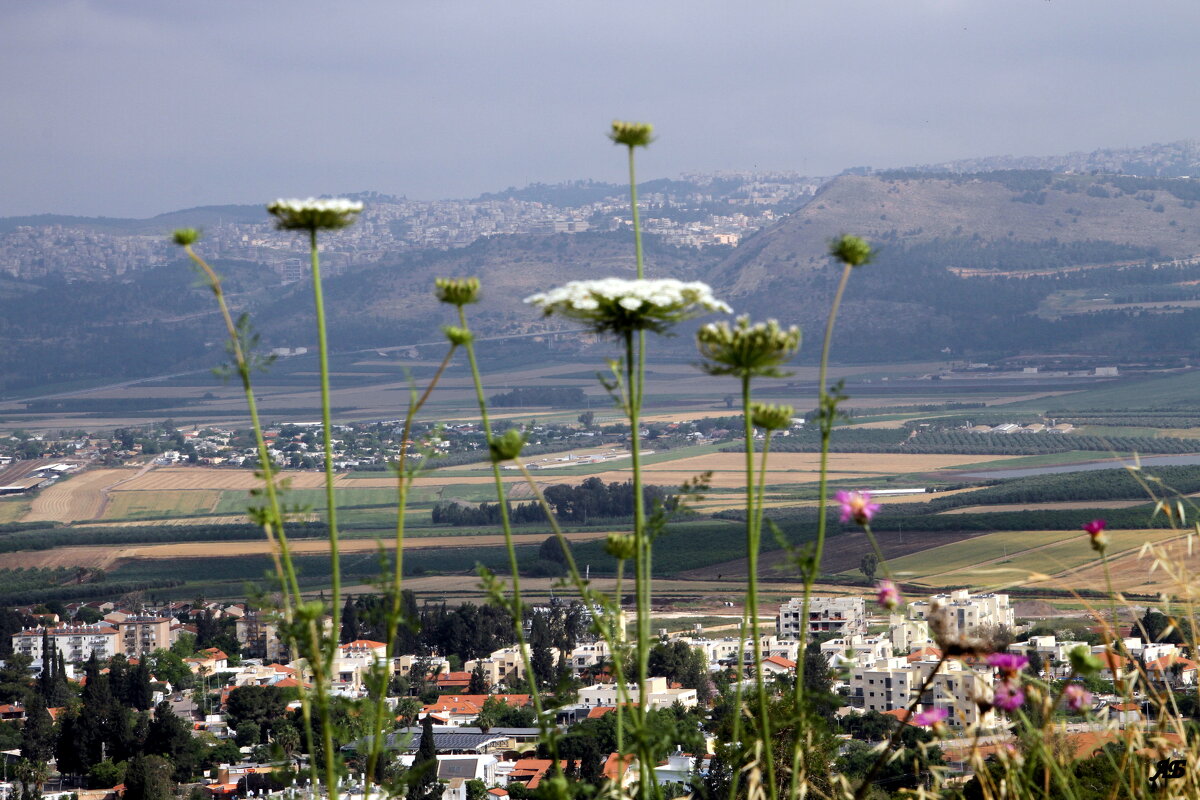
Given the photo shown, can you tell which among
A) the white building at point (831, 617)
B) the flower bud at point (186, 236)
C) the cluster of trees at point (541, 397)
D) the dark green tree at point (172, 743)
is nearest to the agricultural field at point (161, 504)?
the cluster of trees at point (541, 397)

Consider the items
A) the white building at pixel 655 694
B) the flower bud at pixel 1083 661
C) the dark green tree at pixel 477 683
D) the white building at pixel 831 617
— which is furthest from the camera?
the white building at pixel 831 617

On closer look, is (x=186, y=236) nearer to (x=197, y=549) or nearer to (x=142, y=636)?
(x=142, y=636)

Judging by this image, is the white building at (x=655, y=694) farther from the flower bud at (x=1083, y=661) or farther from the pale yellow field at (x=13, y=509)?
the pale yellow field at (x=13, y=509)

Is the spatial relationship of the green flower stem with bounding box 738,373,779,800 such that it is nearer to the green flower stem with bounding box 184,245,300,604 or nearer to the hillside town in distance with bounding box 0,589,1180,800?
the green flower stem with bounding box 184,245,300,604

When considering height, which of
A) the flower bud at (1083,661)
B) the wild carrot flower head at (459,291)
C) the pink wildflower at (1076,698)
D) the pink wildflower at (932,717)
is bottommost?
the pink wildflower at (932,717)

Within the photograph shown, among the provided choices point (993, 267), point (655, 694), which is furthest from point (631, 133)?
point (993, 267)

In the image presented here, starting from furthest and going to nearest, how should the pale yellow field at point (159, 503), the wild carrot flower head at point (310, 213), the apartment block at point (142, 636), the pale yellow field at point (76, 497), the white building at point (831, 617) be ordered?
the pale yellow field at point (76, 497) < the pale yellow field at point (159, 503) < the apartment block at point (142, 636) < the white building at point (831, 617) < the wild carrot flower head at point (310, 213)
